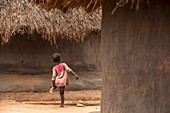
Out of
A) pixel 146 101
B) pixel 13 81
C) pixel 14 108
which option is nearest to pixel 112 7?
pixel 146 101

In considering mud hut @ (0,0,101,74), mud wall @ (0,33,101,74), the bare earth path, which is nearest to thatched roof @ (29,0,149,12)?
the bare earth path

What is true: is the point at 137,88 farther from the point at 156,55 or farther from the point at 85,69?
the point at 85,69

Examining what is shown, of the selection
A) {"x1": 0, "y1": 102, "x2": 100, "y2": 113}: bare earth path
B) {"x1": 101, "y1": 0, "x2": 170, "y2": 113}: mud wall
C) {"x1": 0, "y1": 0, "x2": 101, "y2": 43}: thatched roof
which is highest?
{"x1": 0, "y1": 0, "x2": 101, "y2": 43}: thatched roof

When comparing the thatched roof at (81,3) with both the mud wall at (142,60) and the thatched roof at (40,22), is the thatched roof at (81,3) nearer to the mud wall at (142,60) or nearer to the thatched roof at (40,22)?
the mud wall at (142,60)

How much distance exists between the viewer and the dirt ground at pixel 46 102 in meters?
8.54

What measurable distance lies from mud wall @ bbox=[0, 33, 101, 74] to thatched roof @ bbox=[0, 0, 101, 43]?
1.63ft

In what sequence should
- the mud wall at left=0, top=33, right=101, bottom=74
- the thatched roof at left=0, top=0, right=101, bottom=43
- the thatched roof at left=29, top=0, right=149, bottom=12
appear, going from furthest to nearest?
the mud wall at left=0, top=33, right=101, bottom=74 → the thatched roof at left=0, top=0, right=101, bottom=43 → the thatched roof at left=29, top=0, right=149, bottom=12

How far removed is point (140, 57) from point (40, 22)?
7.03m

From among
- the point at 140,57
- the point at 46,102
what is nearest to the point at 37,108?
the point at 46,102

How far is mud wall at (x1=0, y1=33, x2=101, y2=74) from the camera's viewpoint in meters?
10.6

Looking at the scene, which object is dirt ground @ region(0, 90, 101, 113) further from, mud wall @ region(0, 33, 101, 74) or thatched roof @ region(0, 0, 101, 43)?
thatched roof @ region(0, 0, 101, 43)

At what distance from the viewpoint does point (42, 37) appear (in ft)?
33.9

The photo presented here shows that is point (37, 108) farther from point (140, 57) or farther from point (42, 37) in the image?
point (140, 57)

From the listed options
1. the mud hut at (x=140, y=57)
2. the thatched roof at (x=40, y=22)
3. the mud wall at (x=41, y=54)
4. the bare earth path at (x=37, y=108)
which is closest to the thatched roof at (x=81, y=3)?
the mud hut at (x=140, y=57)
